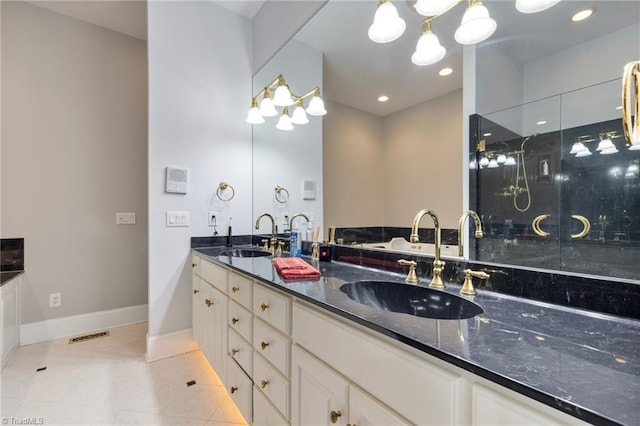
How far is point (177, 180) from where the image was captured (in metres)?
2.24

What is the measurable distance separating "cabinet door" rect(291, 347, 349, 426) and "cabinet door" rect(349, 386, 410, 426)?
0.03m

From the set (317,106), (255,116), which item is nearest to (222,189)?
Answer: (255,116)

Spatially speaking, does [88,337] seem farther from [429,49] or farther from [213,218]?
[429,49]

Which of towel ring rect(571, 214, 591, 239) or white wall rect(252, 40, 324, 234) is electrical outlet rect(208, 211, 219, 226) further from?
towel ring rect(571, 214, 591, 239)

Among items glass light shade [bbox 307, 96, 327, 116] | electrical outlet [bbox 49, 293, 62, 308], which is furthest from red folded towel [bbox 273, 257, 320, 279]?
electrical outlet [bbox 49, 293, 62, 308]

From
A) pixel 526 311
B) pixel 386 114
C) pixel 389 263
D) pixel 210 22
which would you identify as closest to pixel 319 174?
pixel 386 114

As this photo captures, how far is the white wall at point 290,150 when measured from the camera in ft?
6.66

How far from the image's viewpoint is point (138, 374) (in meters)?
1.97

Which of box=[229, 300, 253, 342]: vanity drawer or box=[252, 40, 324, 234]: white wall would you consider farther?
box=[252, 40, 324, 234]: white wall

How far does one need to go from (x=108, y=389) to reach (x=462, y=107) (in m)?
2.56

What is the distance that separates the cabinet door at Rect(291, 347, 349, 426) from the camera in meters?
0.83

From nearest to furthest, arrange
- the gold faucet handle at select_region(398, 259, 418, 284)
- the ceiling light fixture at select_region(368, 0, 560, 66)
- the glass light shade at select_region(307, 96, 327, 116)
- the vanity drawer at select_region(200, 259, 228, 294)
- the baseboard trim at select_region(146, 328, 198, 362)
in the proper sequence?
the ceiling light fixture at select_region(368, 0, 560, 66), the gold faucet handle at select_region(398, 259, 418, 284), the vanity drawer at select_region(200, 259, 228, 294), the glass light shade at select_region(307, 96, 327, 116), the baseboard trim at select_region(146, 328, 198, 362)

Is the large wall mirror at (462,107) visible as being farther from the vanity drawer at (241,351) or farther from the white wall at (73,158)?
the white wall at (73,158)

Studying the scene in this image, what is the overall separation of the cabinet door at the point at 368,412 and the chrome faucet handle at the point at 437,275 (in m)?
0.50
